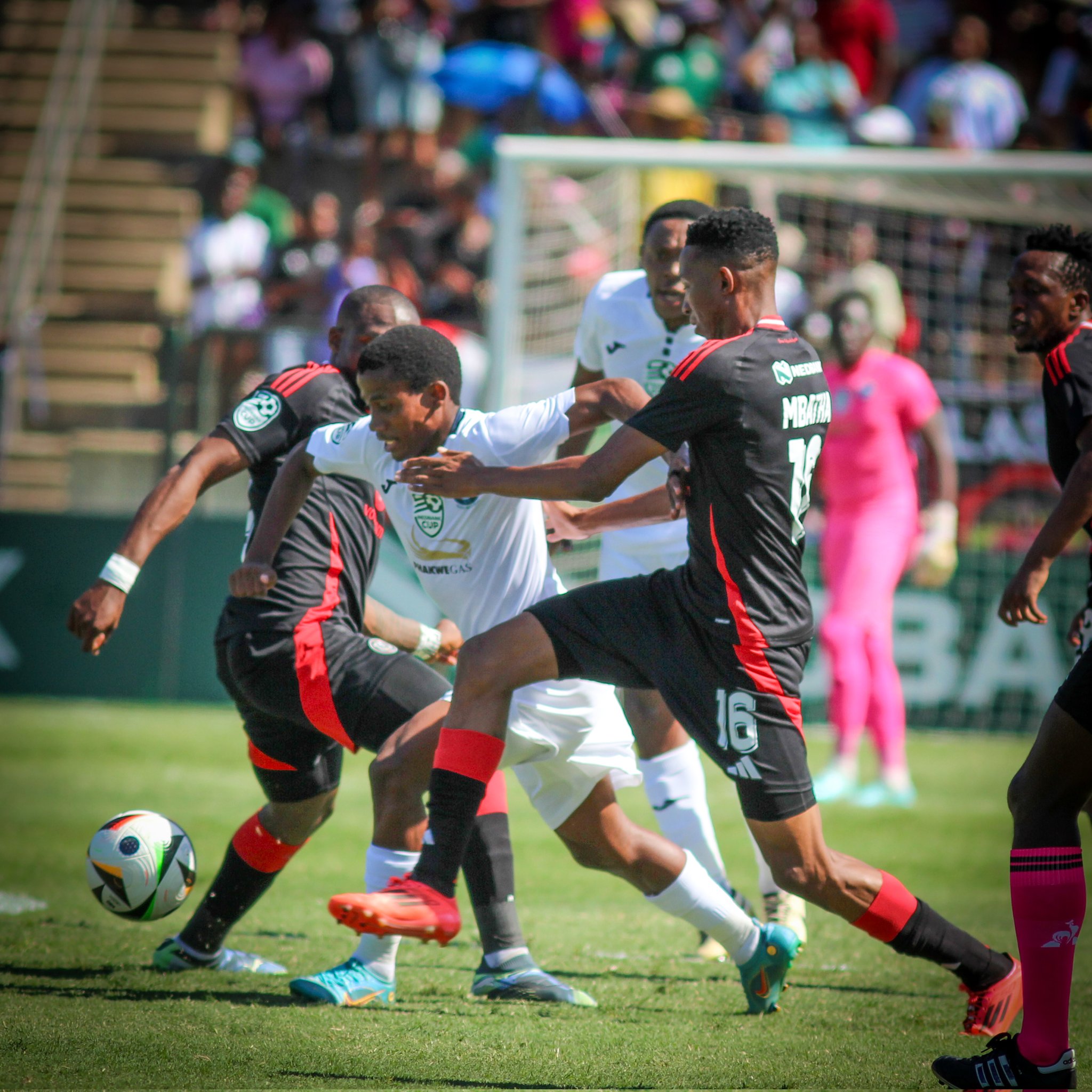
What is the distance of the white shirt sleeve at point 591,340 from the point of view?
222 inches

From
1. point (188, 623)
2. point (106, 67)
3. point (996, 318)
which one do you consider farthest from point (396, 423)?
point (106, 67)

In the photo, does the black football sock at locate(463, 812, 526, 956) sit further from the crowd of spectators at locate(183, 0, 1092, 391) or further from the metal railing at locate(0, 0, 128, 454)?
the metal railing at locate(0, 0, 128, 454)

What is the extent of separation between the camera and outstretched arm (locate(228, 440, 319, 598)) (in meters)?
4.32

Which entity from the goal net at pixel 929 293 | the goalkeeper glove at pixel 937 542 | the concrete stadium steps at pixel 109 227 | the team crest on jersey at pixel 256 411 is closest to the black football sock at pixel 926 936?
the team crest on jersey at pixel 256 411

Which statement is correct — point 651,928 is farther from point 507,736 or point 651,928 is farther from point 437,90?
point 437,90

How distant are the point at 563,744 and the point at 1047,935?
1434 mm

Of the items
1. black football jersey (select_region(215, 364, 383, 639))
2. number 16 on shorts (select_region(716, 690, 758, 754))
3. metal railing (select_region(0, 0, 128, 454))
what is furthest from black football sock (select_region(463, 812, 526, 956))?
metal railing (select_region(0, 0, 128, 454))

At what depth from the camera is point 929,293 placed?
11.5m

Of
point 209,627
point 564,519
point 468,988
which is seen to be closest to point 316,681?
point 564,519

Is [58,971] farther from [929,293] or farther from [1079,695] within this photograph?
[929,293]

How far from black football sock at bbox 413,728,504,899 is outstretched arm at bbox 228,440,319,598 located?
3.01ft

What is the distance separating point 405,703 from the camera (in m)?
4.32

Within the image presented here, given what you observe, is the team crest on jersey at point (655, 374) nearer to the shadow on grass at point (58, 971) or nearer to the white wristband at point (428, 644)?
the white wristband at point (428, 644)

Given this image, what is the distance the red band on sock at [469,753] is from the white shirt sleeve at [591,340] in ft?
7.65
